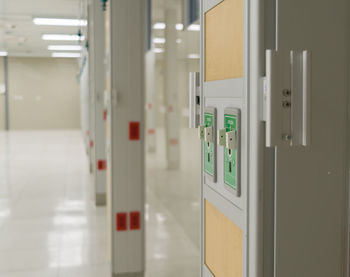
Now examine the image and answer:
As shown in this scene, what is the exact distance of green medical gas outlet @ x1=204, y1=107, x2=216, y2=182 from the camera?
63.8 inches

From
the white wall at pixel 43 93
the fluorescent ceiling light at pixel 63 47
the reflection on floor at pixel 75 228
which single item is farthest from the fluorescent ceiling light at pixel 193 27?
the white wall at pixel 43 93

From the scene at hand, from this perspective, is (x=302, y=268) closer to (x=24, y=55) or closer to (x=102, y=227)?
(x=102, y=227)

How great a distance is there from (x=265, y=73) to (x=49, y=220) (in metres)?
5.42

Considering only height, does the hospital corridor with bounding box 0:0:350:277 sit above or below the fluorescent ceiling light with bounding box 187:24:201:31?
below

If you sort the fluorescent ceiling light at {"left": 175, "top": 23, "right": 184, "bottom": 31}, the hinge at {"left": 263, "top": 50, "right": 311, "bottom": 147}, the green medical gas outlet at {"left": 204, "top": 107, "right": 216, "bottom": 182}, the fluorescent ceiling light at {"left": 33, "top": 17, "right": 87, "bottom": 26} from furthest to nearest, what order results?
the fluorescent ceiling light at {"left": 33, "top": 17, "right": 87, "bottom": 26} < the fluorescent ceiling light at {"left": 175, "top": 23, "right": 184, "bottom": 31} < the green medical gas outlet at {"left": 204, "top": 107, "right": 216, "bottom": 182} < the hinge at {"left": 263, "top": 50, "right": 311, "bottom": 147}

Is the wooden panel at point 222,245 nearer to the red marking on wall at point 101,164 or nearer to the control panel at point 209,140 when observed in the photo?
the control panel at point 209,140

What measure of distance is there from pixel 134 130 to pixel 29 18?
9.62 m

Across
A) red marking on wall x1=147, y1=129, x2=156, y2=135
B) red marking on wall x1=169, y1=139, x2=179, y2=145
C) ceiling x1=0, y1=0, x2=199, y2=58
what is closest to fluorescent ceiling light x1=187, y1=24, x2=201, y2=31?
ceiling x1=0, y1=0, x2=199, y2=58

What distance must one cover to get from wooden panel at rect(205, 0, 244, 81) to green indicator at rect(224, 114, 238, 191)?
5.3 inches

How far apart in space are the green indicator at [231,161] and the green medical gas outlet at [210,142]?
11cm

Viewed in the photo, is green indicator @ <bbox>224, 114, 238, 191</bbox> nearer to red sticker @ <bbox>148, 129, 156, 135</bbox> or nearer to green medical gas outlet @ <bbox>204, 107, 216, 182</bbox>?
→ green medical gas outlet @ <bbox>204, 107, 216, 182</bbox>

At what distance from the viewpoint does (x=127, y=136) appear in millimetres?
3803

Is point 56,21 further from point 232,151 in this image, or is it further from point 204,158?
point 232,151

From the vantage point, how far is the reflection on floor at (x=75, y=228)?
4.49 m
